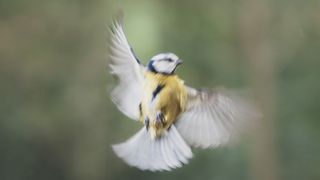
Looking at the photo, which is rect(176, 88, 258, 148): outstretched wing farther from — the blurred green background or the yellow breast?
the blurred green background

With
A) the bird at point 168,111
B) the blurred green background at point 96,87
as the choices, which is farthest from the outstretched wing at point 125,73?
the blurred green background at point 96,87

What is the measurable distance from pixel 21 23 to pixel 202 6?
4.40 feet

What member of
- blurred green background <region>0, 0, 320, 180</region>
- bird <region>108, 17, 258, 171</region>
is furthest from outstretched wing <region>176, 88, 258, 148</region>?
blurred green background <region>0, 0, 320, 180</region>

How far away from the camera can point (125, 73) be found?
581 mm

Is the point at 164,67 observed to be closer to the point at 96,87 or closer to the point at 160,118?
the point at 160,118

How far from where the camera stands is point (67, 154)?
9.01 ft

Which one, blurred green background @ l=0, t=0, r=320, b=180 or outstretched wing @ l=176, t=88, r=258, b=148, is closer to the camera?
outstretched wing @ l=176, t=88, r=258, b=148

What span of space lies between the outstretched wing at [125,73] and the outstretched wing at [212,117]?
3 cm

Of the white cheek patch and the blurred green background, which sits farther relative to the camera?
the blurred green background

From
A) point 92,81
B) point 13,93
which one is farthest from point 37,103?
point 92,81

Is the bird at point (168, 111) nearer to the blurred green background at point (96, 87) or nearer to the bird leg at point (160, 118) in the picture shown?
the bird leg at point (160, 118)

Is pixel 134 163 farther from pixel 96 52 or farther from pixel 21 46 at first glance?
pixel 21 46

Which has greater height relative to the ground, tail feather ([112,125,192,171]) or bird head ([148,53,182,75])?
bird head ([148,53,182,75])

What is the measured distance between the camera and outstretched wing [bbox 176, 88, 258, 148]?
1.76 feet
